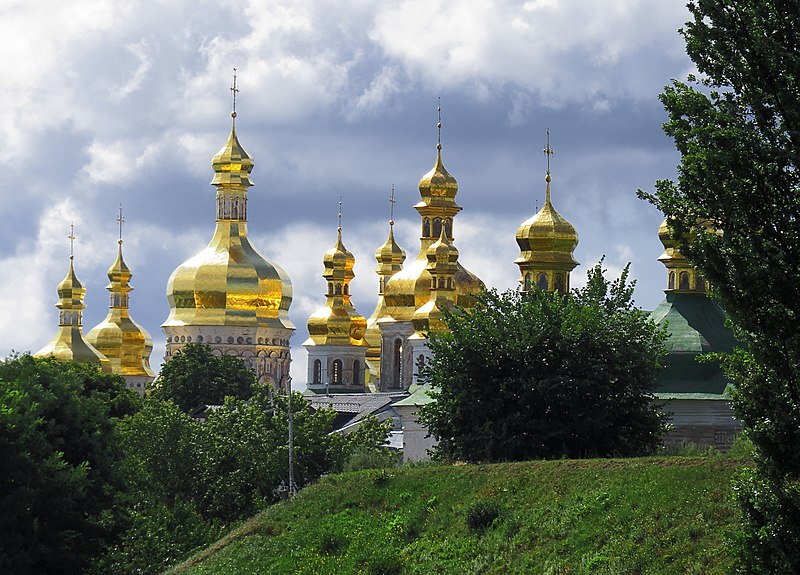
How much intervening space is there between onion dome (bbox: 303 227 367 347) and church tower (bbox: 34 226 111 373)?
13.3 meters

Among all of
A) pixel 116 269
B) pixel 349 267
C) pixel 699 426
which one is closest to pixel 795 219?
pixel 699 426

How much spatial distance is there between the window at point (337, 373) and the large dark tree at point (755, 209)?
103887mm

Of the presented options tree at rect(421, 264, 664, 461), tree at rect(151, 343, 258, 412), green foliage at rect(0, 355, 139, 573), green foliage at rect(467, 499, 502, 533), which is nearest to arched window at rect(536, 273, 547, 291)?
green foliage at rect(0, 355, 139, 573)

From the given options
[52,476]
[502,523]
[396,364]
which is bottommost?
[502,523]

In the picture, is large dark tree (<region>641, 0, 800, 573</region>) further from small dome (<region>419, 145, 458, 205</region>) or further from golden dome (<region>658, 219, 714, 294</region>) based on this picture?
small dome (<region>419, 145, 458, 205</region>)

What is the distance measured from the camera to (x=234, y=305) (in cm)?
14650

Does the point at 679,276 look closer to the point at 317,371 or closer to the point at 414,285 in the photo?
the point at 414,285

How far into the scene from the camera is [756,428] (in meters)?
30.0

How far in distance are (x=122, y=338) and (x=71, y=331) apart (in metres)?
6.32

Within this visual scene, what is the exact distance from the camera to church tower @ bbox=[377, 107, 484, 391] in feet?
398

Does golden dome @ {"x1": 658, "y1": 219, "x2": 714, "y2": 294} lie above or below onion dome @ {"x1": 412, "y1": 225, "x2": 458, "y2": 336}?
below

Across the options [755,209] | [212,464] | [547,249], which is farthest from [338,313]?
[755,209]

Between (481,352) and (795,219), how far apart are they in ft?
72.8

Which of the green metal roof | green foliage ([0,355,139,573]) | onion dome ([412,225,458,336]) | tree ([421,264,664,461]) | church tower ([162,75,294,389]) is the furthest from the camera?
church tower ([162,75,294,389])
